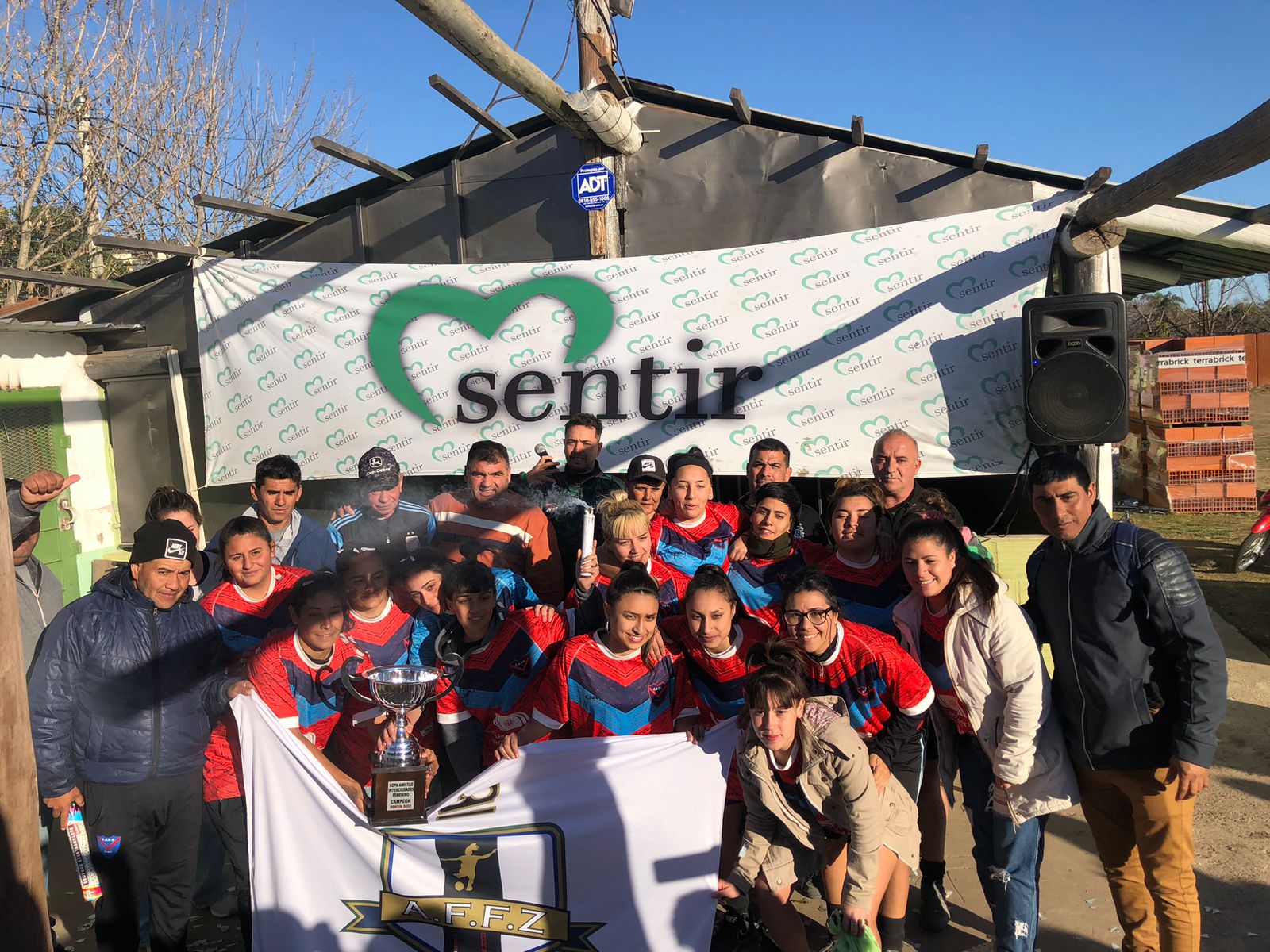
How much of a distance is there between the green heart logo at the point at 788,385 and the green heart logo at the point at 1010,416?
1.19m

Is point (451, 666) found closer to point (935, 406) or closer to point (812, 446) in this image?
point (812, 446)

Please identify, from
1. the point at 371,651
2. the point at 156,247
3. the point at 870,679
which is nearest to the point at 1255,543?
the point at 870,679

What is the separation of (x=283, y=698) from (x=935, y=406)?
396 centimetres

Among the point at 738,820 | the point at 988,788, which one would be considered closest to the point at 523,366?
the point at 738,820

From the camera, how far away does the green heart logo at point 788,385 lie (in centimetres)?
569

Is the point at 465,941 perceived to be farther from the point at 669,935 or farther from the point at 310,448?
the point at 310,448

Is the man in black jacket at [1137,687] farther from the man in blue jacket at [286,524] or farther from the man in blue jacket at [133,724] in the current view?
the man in blue jacket at [286,524]

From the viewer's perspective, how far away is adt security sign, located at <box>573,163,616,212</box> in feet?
21.3

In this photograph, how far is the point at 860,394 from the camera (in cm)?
558

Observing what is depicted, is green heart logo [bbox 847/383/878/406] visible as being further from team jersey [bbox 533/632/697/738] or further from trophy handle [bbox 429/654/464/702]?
trophy handle [bbox 429/654/464/702]

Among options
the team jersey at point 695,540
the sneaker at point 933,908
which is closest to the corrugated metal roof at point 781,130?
the team jersey at point 695,540

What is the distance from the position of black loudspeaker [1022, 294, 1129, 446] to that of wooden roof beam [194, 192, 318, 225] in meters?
5.03

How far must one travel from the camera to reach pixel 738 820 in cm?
327

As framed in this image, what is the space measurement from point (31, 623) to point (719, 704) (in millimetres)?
2795
